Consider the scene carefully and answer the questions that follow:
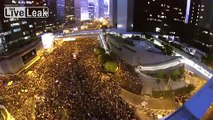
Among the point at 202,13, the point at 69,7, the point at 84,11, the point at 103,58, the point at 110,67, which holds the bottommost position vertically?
the point at 110,67

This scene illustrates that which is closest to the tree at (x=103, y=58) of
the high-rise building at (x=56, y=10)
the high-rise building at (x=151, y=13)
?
the high-rise building at (x=151, y=13)

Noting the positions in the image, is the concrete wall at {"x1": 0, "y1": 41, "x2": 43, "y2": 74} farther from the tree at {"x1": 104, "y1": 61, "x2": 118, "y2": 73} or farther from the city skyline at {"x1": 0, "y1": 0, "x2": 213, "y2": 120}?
the tree at {"x1": 104, "y1": 61, "x2": 118, "y2": 73}

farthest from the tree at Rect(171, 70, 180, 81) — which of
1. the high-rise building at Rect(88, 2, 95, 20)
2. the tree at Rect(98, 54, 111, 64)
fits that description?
the high-rise building at Rect(88, 2, 95, 20)

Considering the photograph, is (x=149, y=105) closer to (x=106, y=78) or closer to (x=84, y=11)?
(x=106, y=78)

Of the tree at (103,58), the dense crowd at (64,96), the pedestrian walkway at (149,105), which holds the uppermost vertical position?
the tree at (103,58)

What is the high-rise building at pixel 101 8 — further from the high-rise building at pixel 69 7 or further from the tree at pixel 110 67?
the tree at pixel 110 67

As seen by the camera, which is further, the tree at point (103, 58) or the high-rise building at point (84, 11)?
the high-rise building at point (84, 11)

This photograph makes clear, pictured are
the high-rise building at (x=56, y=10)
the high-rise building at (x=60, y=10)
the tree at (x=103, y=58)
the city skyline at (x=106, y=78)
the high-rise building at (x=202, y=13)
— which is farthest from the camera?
the high-rise building at (x=60, y=10)

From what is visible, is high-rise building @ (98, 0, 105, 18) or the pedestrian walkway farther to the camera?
high-rise building @ (98, 0, 105, 18)

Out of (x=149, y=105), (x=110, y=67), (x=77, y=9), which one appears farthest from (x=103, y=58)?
(x=77, y=9)

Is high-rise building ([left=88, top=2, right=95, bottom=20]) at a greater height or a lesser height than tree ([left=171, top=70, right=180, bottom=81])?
greater
